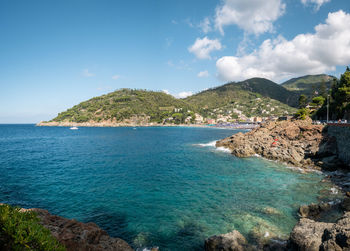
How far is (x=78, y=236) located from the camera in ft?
37.0

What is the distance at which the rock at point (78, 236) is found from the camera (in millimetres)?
10469

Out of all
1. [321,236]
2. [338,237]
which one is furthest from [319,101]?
[338,237]

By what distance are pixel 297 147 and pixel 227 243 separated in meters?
41.8

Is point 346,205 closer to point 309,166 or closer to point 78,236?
point 309,166

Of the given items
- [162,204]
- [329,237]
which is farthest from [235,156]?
[329,237]

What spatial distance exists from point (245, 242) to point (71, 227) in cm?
1308

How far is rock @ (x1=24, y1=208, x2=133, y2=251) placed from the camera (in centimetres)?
1047

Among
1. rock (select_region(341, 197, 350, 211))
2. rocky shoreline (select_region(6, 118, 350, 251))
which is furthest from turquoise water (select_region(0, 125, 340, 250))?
rock (select_region(341, 197, 350, 211))

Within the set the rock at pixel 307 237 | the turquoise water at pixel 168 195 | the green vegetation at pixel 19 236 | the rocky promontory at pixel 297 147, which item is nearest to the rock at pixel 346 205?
the turquoise water at pixel 168 195

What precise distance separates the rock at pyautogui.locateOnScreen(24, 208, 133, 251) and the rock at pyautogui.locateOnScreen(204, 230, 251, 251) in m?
6.17

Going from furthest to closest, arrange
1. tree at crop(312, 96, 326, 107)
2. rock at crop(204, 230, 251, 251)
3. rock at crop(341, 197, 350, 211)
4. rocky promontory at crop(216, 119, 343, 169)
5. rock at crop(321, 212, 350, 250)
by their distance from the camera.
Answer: tree at crop(312, 96, 326, 107) < rocky promontory at crop(216, 119, 343, 169) < rock at crop(341, 197, 350, 211) < rock at crop(204, 230, 251, 251) < rock at crop(321, 212, 350, 250)

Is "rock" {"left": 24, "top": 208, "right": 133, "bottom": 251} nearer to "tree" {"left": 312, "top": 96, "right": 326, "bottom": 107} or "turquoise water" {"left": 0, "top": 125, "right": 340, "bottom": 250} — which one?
"turquoise water" {"left": 0, "top": 125, "right": 340, "bottom": 250}

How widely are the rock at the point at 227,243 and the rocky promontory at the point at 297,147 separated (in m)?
32.0

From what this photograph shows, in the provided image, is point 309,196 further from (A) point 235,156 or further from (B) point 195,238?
(A) point 235,156
